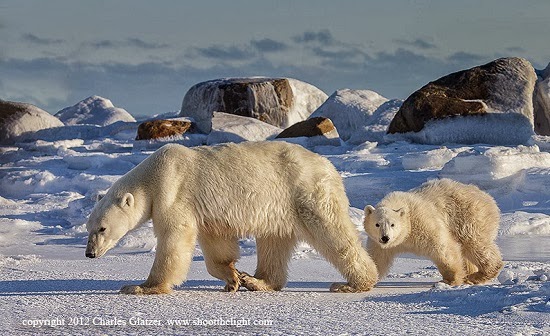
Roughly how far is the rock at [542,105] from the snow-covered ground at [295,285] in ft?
30.1

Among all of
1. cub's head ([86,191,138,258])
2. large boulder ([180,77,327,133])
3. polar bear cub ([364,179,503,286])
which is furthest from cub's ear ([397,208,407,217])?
large boulder ([180,77,327,133])

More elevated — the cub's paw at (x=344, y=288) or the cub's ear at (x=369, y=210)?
the cub's ear at (x=369, y=210)

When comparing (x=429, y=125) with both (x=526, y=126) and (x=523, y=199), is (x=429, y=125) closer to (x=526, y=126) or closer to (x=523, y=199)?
(x=526, y=126)

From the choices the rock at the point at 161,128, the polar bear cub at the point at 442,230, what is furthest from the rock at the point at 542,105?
the polar bear cub at the point at 442,230

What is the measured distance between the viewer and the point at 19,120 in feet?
100

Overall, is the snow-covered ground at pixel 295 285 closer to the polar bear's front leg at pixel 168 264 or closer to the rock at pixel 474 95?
the polar bear's front leg at pixel 168 264

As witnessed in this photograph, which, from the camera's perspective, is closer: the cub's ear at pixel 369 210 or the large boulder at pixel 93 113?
the cub's ear at pixel 369 210

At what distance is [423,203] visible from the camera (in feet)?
23.6

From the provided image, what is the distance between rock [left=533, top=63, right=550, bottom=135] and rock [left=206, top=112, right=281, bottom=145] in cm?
771

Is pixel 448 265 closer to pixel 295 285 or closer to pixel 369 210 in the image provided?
pixel 369 210

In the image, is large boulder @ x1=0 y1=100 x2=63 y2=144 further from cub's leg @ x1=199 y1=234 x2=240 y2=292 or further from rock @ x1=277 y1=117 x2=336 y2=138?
cub's leg @ x1=199 y1=234 x2=240 y2=292

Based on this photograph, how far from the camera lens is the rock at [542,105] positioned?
24812 millimetres

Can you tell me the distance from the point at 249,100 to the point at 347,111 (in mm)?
3982

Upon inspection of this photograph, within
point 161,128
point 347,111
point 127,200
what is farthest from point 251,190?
point 347,111
